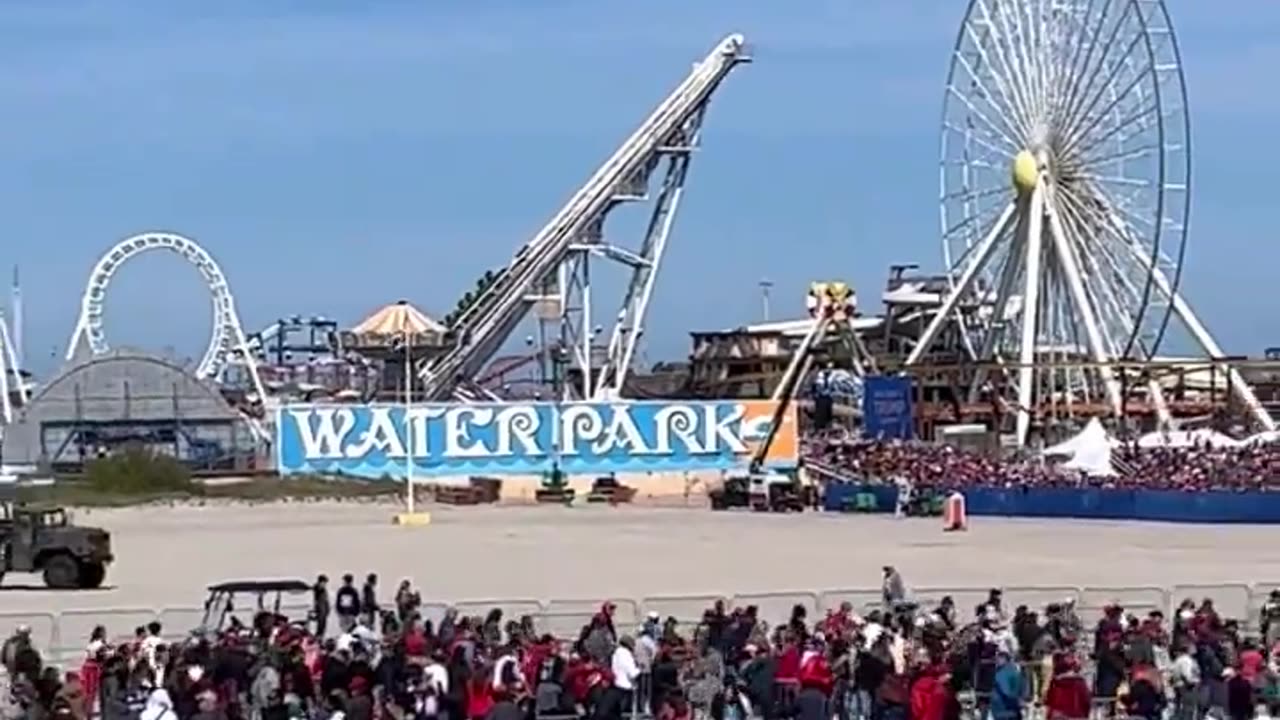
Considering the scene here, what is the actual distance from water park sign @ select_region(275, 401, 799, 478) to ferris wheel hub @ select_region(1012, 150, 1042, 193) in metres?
12.2

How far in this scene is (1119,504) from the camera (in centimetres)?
7406

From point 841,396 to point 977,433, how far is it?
19.0 meters

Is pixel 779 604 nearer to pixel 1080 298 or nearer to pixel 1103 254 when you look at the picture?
pixel 1103 254

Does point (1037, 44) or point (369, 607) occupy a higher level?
point (1037, 44)

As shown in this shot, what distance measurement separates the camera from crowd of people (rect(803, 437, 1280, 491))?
254 ft

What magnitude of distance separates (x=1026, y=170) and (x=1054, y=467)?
63.4ft

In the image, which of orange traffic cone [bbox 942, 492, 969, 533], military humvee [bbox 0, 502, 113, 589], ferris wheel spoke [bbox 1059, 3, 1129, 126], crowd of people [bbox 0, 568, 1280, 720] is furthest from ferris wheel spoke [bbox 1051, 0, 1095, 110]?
crowd of people [bbox 0, 568, 1280, 720]

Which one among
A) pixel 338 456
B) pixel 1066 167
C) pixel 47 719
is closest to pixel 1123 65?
pixel 1066 167

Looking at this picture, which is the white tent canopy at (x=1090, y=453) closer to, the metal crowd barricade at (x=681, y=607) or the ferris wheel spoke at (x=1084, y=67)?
the ferris wheel spoke at (x=1084, y=67)

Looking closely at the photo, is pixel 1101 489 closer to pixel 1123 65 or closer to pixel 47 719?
pixel 1123 65

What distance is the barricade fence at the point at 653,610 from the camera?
31656 millimetres

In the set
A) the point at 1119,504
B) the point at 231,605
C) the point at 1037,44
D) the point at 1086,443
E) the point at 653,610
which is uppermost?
the point at 1037,44

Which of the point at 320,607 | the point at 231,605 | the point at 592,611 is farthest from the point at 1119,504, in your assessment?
the point at 231,605

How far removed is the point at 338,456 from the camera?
330ft
